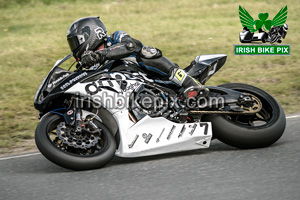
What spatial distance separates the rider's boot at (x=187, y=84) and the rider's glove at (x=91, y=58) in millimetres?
815

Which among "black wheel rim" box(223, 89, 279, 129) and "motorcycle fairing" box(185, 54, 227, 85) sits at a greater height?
"motorcycle fairing" box(185, 54, 227, 85)

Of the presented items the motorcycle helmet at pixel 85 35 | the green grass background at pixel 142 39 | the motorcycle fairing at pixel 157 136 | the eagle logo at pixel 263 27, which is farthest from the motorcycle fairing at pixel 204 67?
the eagle logo at pixel 263 27

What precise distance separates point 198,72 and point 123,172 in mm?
1626

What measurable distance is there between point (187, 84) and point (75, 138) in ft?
4.60

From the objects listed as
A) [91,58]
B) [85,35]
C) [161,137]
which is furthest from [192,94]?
[85,35]

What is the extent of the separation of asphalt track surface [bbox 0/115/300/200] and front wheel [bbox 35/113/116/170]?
0.13 metres

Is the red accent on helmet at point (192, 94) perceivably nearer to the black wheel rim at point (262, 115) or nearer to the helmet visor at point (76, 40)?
the black wheel rim at point (262, 115)

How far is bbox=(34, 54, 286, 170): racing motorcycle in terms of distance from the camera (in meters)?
4.72

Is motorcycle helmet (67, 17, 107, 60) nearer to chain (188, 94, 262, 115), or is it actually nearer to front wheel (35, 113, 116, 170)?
front wheel (35, 113, 116, 170)

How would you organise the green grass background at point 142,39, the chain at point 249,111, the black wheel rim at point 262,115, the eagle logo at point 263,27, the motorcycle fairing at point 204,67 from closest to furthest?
the chain at point 249,111 → the black wheel rim at point 262,115 → the motorcycle fairing at point 204,67 → the green grass background at point 142,39 → the eagle logo at point 263,27

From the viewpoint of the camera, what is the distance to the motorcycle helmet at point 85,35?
5.16m

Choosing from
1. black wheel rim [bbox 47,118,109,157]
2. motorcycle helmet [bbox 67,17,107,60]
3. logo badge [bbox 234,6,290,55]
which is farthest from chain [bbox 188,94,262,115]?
logo badge [bbox 234,6,290,55]

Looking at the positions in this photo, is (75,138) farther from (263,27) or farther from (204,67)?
(263,27)

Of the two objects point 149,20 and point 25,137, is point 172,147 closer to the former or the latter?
point 25,137
